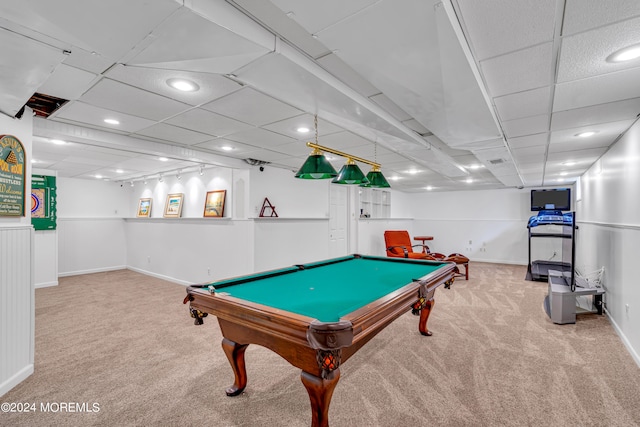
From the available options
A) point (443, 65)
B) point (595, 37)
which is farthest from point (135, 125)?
point (595, 37)

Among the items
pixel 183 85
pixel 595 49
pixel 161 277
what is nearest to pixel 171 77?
pixel 183 85

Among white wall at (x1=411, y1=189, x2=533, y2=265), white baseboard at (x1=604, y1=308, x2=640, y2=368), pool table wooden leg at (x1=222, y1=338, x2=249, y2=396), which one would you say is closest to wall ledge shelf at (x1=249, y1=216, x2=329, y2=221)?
pool table wooden leg at (x1=222, y1=338, x2=249, y2=396)

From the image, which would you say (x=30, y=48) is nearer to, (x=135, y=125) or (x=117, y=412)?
(x=135, y=125)

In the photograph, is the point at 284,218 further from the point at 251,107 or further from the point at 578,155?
the point at 578,155

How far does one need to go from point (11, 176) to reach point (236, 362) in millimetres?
2294

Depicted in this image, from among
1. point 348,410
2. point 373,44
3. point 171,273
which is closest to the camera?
point 373,44

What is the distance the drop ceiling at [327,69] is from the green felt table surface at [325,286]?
1.44 m

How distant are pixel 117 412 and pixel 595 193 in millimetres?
6605

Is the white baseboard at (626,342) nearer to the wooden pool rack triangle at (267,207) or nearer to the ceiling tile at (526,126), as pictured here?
the ceiling tile at (526,126)

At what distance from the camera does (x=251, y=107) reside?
262 cm

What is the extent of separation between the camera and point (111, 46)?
Result: 5.11 ft

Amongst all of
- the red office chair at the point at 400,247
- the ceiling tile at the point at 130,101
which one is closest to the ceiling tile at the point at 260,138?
the ceiling tile at the point at 130,101

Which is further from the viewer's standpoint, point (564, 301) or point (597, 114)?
point (564, 301)

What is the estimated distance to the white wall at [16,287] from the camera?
91.6 inches
